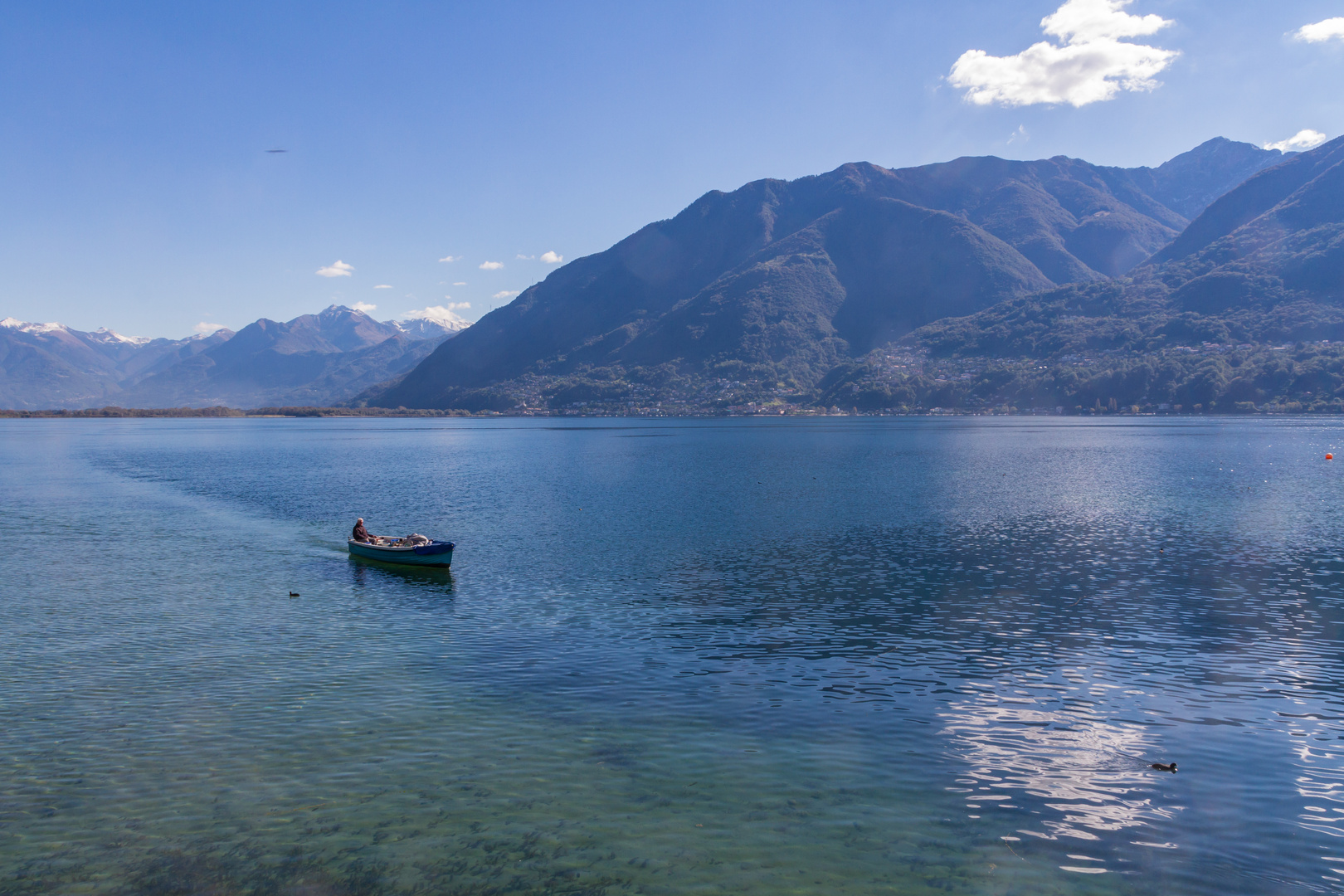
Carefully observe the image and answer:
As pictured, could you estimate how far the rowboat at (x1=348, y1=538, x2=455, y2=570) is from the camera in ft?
152

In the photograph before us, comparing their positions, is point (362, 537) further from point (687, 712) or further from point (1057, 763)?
point (1057, 763)

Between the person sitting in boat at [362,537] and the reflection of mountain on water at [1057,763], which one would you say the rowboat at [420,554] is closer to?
the person sitting in boat at [362,537]

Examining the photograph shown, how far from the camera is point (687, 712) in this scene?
24062 mm

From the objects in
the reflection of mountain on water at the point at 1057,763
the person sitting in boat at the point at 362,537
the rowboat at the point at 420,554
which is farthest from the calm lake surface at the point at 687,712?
the person sitting in boat at the point at 362,537

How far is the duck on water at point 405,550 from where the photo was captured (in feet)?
152

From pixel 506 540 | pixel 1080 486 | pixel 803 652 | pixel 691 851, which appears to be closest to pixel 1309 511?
pixel 1080 486

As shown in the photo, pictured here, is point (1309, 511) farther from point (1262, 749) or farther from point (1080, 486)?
point (1262, 749)

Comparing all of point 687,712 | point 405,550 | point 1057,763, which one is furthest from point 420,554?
point 1057,763

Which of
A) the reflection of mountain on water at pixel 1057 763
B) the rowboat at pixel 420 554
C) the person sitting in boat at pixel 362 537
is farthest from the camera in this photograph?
the person sitting in boat at pixel 362 537

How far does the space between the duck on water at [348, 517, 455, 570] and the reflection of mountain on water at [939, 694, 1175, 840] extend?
31964mm

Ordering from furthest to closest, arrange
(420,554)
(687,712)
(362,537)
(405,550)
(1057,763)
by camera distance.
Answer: (362,537)
(405,550)
(420,554)
(687,712)
(1057,763)

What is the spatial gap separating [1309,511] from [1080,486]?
72.2 ft

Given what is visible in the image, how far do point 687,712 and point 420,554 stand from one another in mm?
27690

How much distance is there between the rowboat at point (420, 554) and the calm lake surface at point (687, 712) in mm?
1423
